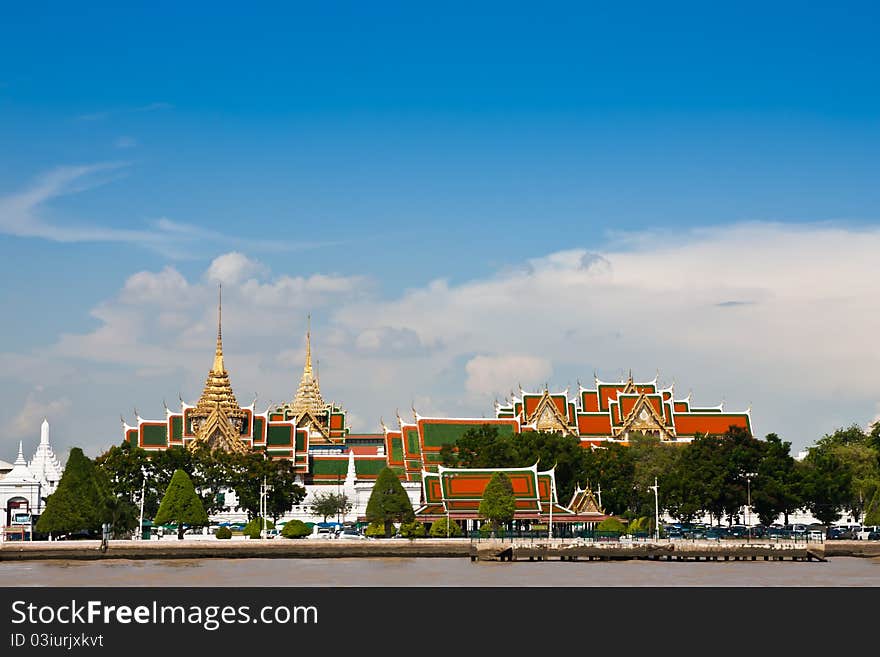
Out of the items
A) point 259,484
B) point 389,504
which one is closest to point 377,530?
A: point 389,504

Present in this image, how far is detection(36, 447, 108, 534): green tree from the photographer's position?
86312mm

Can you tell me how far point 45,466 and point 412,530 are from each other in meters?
43.0

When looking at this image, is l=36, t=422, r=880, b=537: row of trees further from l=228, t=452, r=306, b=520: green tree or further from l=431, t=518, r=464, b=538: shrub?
l=431, t=518, r=464, b=538: shrub

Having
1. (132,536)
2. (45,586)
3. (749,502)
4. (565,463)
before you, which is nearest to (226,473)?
(132,536)

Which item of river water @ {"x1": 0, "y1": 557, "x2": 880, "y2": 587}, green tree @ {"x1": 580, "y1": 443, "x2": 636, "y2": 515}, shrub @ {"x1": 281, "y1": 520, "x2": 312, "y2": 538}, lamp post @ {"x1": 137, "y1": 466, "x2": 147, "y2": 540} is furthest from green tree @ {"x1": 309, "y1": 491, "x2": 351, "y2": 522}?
river water @ {"x1": 0, "y1": 557, "x2": 880, "y2": 587}

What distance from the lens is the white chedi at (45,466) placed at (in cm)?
11956

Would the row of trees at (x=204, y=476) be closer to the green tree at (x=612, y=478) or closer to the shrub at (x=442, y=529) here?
the shrub at (x=442, y=529)

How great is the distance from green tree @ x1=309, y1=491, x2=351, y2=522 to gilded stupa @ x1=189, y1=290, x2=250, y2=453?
1064 cm

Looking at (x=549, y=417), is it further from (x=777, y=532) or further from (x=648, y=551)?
(x=648, y=551)
